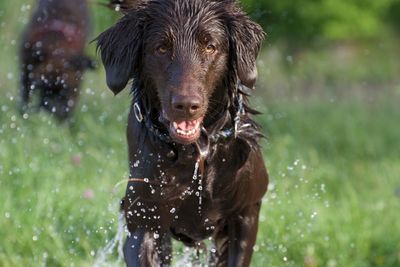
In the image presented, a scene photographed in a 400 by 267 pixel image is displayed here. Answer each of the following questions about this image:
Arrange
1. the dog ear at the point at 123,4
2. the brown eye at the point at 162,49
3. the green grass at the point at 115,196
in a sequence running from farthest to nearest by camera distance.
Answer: the green grass at the point at 115,196 < the dog ear at the point at 123,4 < the brown eye at the point at 162,49

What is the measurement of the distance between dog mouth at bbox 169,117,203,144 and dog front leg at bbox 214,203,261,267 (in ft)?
2.19

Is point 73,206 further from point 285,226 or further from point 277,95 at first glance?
point 277,95

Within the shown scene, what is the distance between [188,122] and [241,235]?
2.61ft

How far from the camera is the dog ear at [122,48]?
13.5 feet

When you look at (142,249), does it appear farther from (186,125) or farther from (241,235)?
(186,125)

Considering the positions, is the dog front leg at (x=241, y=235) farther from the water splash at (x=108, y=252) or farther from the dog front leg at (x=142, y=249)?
the water splash at (x=108, y=252)

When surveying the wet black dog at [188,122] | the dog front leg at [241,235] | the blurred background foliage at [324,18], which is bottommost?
the blurred background foliage at [324,18]

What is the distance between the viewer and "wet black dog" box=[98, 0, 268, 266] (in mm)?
3982

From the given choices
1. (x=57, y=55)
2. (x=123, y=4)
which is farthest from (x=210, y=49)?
(x=57, y=55)

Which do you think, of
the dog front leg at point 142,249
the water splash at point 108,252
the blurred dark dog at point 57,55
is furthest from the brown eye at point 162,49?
the blurred dark dog at point 57,55

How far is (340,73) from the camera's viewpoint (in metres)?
17.1

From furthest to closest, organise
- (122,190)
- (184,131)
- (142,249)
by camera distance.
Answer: (122,190)
(142,249)
(184,131)

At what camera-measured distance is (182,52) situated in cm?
397

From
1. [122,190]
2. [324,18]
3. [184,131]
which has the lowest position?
[324,18]
